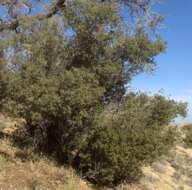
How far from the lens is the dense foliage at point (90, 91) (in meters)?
12.7

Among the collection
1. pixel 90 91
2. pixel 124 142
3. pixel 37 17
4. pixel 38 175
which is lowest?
pixel 38 175

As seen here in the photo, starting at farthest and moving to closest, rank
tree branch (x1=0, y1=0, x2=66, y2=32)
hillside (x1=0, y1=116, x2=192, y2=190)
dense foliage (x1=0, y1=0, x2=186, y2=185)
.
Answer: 1. tree branch (x1=0, y1=0, x2=66, y2=32)
2. dense foliage (x1=0, y1=0, x2=186, y2=185)
3. hillside (x1=0, y1=116, x2=192, y2=190)

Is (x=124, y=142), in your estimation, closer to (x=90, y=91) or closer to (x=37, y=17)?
(x=90, y=91)

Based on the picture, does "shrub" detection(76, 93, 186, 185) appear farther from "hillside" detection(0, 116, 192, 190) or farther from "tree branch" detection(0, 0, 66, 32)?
"tree branch" detection(0, 0, 66, 32)

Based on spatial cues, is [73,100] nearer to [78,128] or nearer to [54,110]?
[54,110]

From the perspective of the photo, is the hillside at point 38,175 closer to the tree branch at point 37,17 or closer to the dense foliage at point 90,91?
the dense foliage at point 90,91

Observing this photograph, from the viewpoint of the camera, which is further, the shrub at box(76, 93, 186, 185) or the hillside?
the shrub at box(76, 93, 186, 185)

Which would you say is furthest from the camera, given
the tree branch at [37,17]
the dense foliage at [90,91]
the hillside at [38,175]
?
the tree branch at [37,17]

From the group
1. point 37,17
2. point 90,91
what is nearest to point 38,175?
point 90,91

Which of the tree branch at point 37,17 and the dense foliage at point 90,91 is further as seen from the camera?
the tree branch at point 37,17

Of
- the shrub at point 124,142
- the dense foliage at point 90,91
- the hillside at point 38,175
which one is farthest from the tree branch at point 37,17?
the shrub at point 124,142

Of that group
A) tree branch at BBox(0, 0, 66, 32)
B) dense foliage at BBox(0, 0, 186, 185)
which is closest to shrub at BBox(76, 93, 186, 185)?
dense foliage at BBox(0, 0, 186, 185)

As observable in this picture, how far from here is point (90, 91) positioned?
1264cm

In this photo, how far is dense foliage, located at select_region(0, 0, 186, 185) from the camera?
12.7 m
